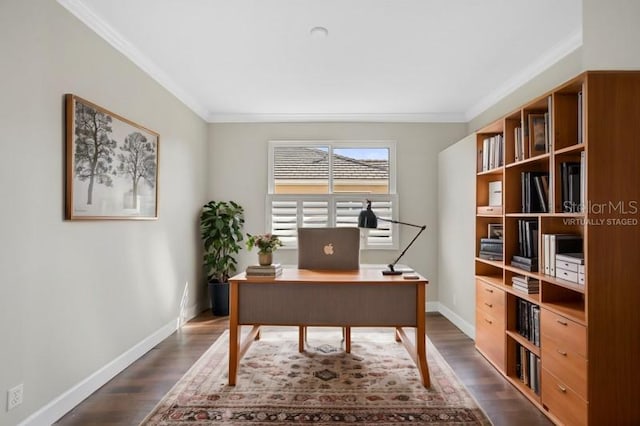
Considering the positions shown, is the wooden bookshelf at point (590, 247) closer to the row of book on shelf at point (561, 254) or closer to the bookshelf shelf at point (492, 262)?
the row of book on shelf at point (561, 254)

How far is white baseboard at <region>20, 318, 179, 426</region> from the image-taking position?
6.56ft

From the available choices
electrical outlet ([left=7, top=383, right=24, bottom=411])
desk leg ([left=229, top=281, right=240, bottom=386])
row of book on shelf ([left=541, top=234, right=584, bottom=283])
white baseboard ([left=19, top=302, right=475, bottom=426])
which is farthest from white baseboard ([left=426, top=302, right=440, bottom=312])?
electrical outlet ([left=7, top=383, right=24, bottom=411])

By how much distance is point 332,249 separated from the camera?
10.4 ft

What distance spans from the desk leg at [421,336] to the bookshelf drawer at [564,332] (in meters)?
0.74

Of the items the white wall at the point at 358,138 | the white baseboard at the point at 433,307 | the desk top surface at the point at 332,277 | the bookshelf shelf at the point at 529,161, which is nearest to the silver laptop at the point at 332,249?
the desk top surface at the point at 332,277

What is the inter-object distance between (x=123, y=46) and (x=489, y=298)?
3567mm

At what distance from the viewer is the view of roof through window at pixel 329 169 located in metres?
4.77

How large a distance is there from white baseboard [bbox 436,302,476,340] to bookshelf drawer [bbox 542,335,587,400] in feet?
4.26

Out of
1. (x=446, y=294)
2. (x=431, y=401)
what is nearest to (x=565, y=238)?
(x=431, y=401)

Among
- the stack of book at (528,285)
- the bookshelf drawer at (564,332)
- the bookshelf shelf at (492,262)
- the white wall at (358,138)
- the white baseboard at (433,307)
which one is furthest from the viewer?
the white wall at (358,138)

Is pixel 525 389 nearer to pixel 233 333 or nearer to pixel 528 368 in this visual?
pixel 528 368

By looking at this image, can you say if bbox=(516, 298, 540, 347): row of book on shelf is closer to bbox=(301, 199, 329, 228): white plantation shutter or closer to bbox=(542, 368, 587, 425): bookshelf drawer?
bbox=(542, 368, 587, 425): bookshelf drawer

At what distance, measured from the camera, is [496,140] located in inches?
118

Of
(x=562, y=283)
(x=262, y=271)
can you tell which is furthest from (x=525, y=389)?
(x=262, y=271)
